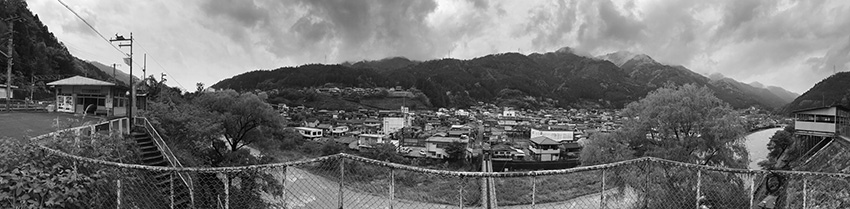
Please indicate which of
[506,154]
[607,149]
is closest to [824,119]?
[607,149]

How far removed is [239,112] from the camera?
14.8 m

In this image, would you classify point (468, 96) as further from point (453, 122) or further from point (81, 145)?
point (81, 145)

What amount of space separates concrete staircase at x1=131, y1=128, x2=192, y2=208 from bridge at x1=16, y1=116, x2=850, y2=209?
40mm

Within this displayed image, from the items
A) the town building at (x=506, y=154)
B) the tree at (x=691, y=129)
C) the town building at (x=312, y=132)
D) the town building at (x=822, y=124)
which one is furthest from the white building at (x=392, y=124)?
the tree at (x=691, y=129)

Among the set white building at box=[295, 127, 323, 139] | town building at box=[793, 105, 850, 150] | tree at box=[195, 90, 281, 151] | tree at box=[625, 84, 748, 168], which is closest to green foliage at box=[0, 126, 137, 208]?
tree at box=[195, 90, 281, 151]

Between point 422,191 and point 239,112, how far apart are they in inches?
310

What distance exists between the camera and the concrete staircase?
613cm

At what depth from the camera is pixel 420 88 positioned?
108938 millimetres

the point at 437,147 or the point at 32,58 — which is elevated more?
the point at 32,58

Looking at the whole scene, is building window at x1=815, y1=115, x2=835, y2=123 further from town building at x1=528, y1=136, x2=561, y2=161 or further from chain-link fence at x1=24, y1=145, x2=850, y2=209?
town building at x1=528, y1=136, x2=561, y2=161

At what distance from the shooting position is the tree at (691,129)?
11305 mm

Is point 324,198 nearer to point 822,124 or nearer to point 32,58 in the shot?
point 822,124

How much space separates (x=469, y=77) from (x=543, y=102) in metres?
27.2

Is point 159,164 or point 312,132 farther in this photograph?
point 312,132
